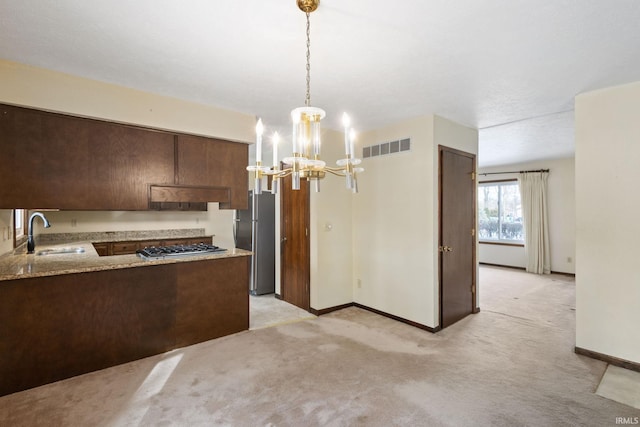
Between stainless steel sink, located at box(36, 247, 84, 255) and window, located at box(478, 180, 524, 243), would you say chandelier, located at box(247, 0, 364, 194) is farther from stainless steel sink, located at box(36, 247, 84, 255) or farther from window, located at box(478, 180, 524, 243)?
window, located at box(478, 180, 524, 243)

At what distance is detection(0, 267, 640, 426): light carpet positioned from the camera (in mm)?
2053

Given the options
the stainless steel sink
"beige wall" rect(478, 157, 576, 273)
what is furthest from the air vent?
"beige wall" rect(478, 157, 576, 273)

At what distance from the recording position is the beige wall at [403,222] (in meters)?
3.58

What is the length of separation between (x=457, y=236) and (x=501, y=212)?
461 centimetres

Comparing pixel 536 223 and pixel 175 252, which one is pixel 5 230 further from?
pixel 536 223

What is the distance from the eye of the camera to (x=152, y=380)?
8.14 ft

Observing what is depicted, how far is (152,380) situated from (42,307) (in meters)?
1.02

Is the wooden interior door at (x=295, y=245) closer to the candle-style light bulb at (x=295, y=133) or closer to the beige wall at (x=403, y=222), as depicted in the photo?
the beige wall at (x=403, y=222)

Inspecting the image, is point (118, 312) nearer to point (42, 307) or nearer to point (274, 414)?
point (42, 307)

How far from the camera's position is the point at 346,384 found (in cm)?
244

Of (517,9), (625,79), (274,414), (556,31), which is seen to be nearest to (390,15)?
(517,9)

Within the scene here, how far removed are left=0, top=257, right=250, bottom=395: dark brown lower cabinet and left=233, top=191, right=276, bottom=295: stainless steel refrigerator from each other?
4.97ft

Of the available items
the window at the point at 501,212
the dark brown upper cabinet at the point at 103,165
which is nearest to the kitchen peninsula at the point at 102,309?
the dark brown upper cabinet at the point at 103,165

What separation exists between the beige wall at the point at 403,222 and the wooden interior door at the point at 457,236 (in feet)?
0.48
